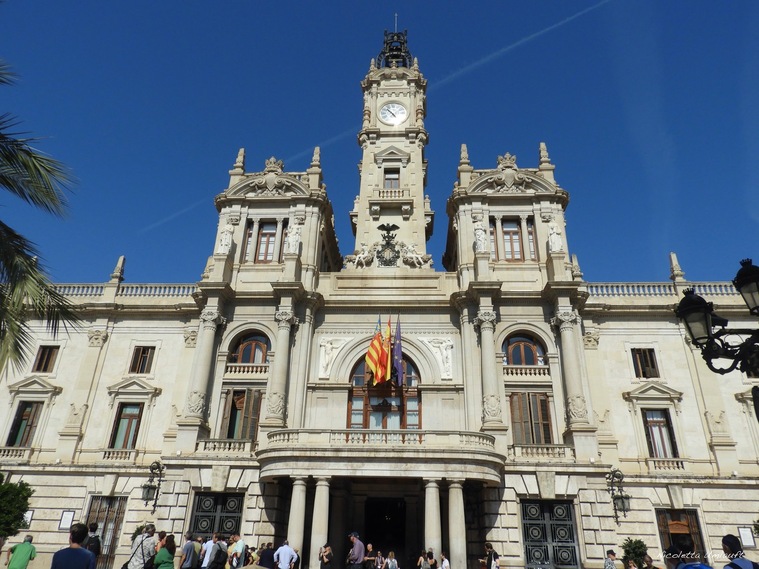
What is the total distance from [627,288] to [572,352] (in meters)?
6.80

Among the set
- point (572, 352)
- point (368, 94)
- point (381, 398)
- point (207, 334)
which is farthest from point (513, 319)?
point (368, 94)

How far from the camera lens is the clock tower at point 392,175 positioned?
3188cm

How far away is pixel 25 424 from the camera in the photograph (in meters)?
28.9

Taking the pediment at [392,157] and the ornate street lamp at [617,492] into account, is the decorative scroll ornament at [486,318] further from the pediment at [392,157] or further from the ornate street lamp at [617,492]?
the pediment at [392,157]

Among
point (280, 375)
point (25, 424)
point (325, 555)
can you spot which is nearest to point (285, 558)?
point (325, 555)

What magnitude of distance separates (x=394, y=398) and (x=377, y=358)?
7.98 ft

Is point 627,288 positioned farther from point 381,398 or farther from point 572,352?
point 381,398

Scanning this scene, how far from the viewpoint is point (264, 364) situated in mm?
28109

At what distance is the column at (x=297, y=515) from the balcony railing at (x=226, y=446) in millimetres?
4146

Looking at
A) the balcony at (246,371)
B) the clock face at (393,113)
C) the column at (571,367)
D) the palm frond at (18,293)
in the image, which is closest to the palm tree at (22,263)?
the palm frond at (18,293)

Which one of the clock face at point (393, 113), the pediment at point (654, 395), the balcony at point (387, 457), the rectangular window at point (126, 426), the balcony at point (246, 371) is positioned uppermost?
the clock face at point (393, 113)

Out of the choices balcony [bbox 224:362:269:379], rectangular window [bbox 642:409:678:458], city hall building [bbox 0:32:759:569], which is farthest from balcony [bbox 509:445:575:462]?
balcony [bbox 224:362:269:379]

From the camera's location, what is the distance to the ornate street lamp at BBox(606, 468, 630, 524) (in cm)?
2256

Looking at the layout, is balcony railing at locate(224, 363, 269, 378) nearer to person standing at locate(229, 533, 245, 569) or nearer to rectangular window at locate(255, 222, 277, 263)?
rectangular window at locate(255, 222, 277, 263)
